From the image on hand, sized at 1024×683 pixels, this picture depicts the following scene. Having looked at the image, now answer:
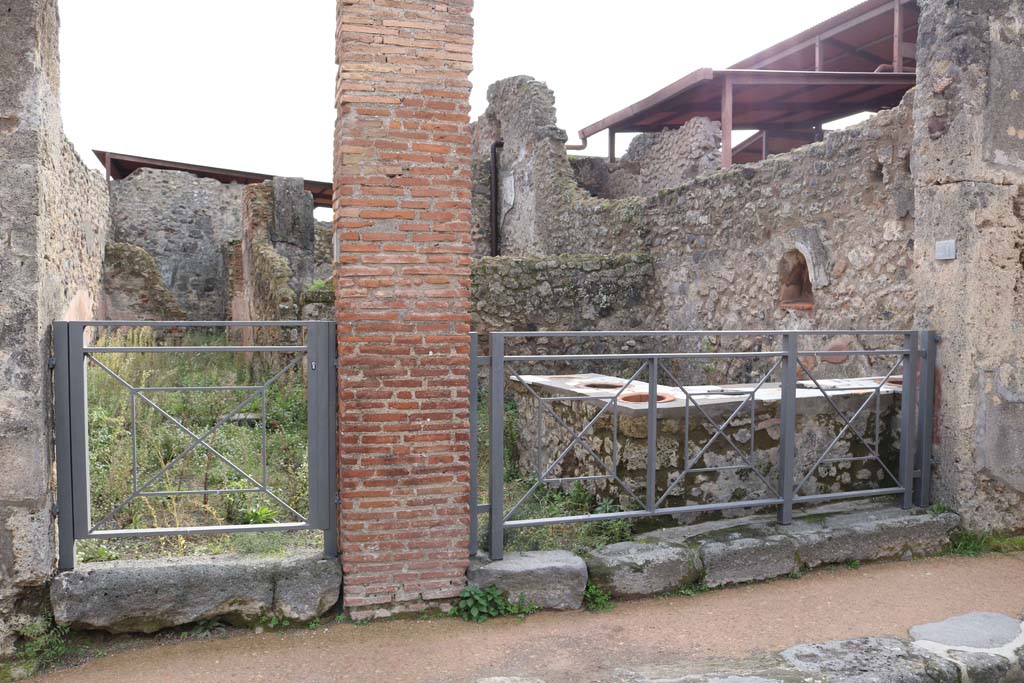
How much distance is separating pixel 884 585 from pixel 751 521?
34.5 inches

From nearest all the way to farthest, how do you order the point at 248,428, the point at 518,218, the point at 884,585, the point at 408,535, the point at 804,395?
1. the point at 408,535
2. the point at 884,585
3. the point at 804,395
4. the point at 248,428
5. the point at 518,218

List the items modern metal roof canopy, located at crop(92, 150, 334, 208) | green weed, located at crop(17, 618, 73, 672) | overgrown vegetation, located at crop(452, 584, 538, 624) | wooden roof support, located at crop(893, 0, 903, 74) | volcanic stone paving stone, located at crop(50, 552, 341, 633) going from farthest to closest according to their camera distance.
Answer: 1. modern metal roof canopy, located at crop(92, 150, 334, 208)
2. wooden roof support, located at crop(893, 0, 903, 74)
3. overgrown vegetation, located at crop(452, 584, 538, 624)
4. volcanic stone paving stone, located at crop(50, 552, 341, 633)
5. green weed, located at crop(17, 618, 73, 672)

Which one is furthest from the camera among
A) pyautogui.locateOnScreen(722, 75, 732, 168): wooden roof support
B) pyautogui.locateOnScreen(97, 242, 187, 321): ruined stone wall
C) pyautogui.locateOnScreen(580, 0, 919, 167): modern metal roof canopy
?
pyautogui.locateOnScreen(580, 0, 919, 167): modern metal roof canopy

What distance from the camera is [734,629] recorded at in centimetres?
407

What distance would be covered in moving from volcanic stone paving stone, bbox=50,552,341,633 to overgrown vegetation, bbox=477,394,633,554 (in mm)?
1041

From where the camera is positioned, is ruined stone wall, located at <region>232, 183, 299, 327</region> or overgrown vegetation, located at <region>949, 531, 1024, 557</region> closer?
overgrown vegetation, located at <region>949, 531, 1024, 557</region>

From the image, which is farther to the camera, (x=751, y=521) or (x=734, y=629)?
(x=751, y=521)

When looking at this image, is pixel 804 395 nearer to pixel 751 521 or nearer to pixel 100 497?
pixel 751 521

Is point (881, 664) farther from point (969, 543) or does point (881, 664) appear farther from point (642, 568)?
point (969, 543)

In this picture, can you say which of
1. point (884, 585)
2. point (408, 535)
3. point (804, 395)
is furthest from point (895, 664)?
point (408, 535)

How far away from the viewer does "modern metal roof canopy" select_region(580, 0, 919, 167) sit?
499 inches

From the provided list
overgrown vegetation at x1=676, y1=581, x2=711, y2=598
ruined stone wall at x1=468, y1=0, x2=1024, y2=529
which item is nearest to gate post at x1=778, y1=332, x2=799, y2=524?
overgrown vegetation at x1=676, y1=581, x2=711, y2=598

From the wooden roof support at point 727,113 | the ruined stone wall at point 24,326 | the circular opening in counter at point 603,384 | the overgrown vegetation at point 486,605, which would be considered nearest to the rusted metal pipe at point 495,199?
the wooden roof support at point 727,113

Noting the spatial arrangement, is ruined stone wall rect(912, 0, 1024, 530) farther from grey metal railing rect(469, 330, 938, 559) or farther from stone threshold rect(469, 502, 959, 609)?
stone threshold rect(469, 502, 959, 609)
